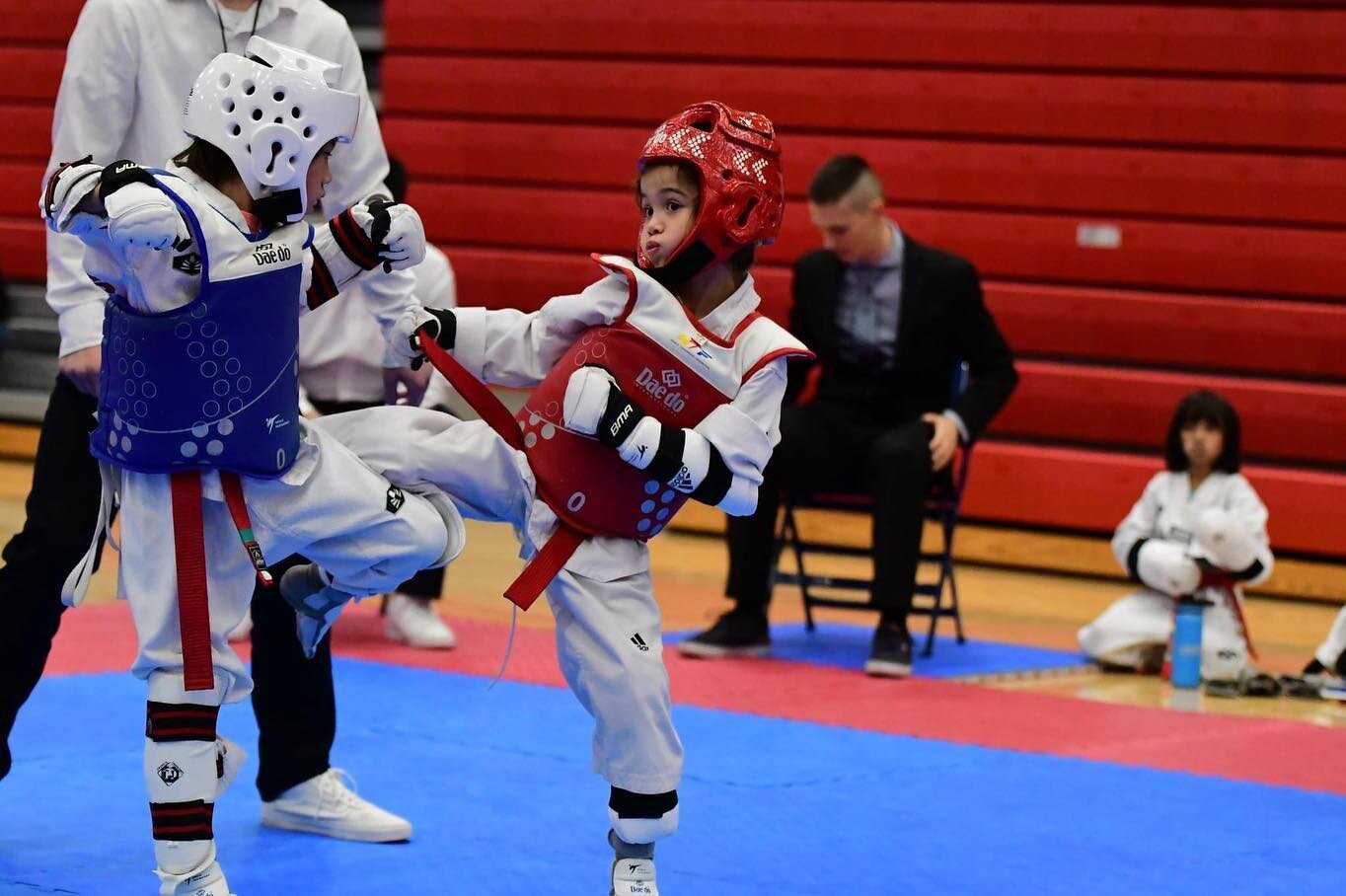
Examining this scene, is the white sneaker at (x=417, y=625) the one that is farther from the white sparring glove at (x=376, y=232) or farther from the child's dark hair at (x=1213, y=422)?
the white sparring glove at (x=376, y=232)

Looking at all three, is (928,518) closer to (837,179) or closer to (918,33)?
(837,179)

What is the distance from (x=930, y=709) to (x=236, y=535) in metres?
2.74

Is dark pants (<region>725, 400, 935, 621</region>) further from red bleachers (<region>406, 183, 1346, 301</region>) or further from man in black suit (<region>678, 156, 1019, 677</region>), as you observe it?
red bleachers (<region>406, 183, 1346, 301</region>)

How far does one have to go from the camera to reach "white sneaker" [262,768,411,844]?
3.42 metres

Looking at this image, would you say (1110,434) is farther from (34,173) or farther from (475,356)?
(34,173)

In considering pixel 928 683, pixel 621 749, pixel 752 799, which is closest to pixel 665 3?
pixel 928 683

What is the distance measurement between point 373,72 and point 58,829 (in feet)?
23.7

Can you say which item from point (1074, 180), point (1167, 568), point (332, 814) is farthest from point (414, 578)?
point (1074, 180)

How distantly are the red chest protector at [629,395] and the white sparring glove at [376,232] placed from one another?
0.16 m

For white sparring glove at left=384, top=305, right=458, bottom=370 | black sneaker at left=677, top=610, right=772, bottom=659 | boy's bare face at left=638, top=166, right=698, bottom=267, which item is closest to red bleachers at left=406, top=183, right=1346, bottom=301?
black sneaker at left=677, top=610, right=772, bottom=659

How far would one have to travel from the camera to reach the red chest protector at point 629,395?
283 centimetres

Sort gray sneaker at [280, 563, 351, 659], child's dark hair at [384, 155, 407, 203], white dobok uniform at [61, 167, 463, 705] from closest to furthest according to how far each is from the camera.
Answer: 1. white dobok uniform at [61, 167, 463, 705]
2. gray sneaker at [280, 563, 351, 659]
3. child's dark hair at [384, 155, 407, 203]

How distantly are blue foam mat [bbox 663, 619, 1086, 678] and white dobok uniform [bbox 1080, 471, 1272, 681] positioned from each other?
201 mm

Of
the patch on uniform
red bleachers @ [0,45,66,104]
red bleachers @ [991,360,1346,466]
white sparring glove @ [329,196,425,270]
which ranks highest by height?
red bleachers @ [0,45,66,104]
